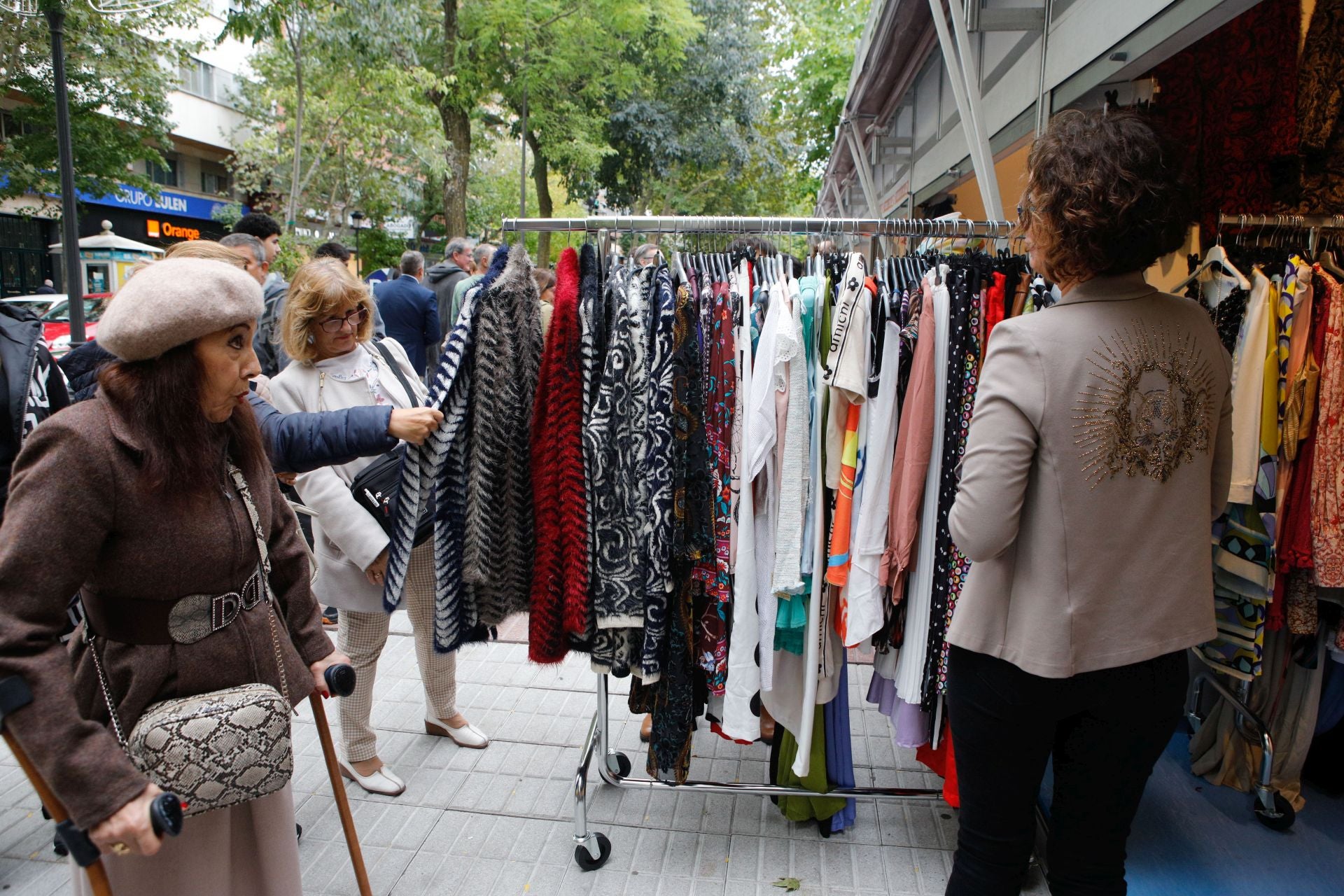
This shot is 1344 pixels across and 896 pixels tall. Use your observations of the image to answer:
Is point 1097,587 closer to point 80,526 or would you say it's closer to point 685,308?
point 685,308

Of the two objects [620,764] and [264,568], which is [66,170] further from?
[620,764]

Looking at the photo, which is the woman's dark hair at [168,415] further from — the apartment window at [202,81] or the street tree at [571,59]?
the apartment window at [202,81]

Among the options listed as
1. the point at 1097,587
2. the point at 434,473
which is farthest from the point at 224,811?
the point at 1097,587

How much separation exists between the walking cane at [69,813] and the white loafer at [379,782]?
1578 millimetres

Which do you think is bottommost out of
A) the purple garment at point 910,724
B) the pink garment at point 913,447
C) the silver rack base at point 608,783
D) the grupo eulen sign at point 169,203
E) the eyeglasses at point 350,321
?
the silver rack base at point 608,783

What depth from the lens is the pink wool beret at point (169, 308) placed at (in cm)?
158

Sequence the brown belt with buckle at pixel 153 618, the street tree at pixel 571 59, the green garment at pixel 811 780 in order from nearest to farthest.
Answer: the brown belt with buckle at pixel 153 618 < the green garment at pixel 811 780 < the street tree at pixel 571 59

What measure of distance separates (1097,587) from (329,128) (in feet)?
60.0

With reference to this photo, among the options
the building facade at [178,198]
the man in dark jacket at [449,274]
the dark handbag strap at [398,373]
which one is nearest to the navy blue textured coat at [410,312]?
the man in dark jacket at [449,274]

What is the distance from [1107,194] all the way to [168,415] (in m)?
1.90

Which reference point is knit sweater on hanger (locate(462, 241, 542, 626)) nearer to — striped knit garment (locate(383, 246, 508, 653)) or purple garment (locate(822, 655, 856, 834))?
striped knit garment (locate(383, 246, 508, 653))

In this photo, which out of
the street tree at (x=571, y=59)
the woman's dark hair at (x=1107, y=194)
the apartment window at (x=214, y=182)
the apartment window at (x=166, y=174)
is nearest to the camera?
the woman's dark hair at (x=1107, y=194)

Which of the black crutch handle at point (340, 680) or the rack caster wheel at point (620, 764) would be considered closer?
the black crutch handle at point (340, 680)

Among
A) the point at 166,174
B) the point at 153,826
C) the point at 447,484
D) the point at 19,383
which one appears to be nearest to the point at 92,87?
the point at 19,383
